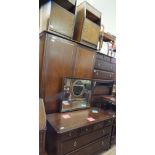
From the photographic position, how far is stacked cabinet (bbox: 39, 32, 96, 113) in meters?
1.72

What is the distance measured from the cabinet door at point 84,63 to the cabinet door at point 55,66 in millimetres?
121

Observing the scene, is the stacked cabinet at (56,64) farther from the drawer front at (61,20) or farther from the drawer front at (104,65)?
the drawer front at (104,65)

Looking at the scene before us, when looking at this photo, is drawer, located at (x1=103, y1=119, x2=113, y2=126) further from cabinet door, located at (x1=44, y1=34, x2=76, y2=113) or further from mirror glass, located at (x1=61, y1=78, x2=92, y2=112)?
cabinet door, located at (x1=44, y1=34, x2=76, y2=113)

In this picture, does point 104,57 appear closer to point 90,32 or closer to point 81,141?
point 90,32

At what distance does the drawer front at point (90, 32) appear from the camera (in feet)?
6.86

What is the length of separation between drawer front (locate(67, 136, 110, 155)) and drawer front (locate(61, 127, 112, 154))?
0.06 m

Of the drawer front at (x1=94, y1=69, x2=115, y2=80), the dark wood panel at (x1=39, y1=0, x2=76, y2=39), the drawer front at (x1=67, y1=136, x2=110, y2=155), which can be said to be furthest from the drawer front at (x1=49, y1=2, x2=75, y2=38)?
the drawer front at (x1=67, y1=136, x2=110, y2=155)

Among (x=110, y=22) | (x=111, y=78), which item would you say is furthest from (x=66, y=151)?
(x=110, y=22)

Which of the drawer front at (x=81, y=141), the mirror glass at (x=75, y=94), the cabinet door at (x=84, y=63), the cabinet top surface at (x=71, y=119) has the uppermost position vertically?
the cabinet door at (x=84, y=63)

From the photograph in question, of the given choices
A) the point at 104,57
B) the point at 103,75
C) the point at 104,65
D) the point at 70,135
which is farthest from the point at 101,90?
the point at 70,135

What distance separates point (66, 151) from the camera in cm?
158

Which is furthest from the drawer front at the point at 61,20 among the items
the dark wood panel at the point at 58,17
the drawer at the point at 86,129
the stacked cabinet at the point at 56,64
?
the drawer at the point at 86,129
